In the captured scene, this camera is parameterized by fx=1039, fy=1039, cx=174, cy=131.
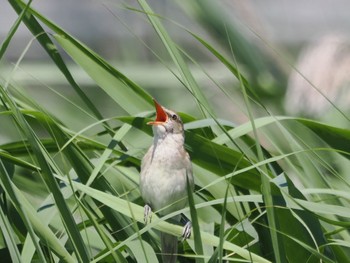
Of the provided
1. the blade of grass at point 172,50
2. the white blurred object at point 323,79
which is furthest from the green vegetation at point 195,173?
the white blurred object at point 323,79

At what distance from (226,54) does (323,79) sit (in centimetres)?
55

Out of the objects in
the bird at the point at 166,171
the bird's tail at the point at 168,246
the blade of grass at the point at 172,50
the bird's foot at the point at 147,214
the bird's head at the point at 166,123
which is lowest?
the bird's tail at the point at 168,246

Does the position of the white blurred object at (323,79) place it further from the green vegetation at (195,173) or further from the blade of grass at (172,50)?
the blade of grass at (172,50)

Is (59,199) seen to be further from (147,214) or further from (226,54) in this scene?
(226,54)

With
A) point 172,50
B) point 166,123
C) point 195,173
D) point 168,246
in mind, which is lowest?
point 168,246

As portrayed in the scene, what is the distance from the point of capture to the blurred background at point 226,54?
2221 millimetres

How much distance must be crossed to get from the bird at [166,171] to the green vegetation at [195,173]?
0.11 ft

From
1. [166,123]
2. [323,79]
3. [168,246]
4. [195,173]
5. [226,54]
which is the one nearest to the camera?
[168,246]

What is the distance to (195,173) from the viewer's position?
2193 mm

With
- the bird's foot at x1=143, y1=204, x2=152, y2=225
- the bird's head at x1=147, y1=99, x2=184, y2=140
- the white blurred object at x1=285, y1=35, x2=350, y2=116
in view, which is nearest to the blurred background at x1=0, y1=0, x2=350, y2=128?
the white blurred object at x1=285, y1=35, x2=350, y2=116

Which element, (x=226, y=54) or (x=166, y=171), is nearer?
(x=166, y=171)

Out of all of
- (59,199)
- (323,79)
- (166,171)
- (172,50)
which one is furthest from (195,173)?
(323,79)

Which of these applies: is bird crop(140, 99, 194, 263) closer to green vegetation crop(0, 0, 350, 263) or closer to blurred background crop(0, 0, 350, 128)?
green vegetation crop(0, 0, 350, 263)

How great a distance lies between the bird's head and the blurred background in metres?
0.13
